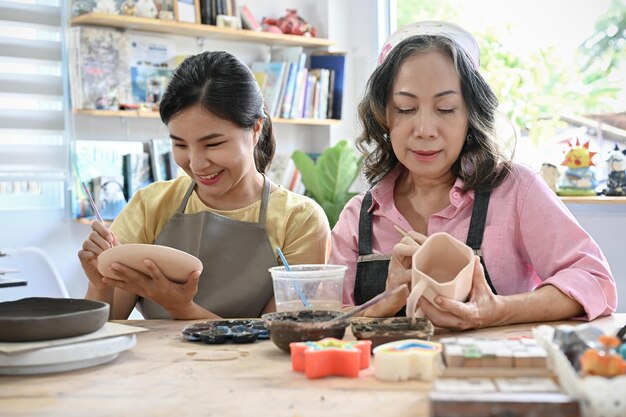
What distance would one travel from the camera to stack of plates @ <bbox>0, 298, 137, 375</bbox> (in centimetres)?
132

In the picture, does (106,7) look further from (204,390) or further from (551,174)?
(204,390)

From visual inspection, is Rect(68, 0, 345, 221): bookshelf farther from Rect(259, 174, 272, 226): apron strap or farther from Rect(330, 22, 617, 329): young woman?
Rect(330, 22, 617, 329): young woman

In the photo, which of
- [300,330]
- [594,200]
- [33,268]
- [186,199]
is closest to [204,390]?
[300,330]

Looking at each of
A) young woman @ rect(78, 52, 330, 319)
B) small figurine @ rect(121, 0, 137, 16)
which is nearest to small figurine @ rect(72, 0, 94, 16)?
small figurine @ rect(121, 0, 137, 16)

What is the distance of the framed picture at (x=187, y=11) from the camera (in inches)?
167

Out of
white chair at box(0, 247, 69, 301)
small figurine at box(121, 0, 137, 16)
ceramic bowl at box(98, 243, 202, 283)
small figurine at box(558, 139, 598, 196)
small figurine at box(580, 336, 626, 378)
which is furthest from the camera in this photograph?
small figurine at box(121, 0, 137, 16)

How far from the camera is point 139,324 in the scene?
182 centimetres

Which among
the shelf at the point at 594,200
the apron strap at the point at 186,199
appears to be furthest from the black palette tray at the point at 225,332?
the shelf at the point at 594,200

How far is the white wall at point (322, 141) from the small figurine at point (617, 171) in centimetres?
10

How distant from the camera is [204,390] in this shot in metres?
1.20

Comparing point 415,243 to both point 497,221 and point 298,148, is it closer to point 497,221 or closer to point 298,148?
point 497,221

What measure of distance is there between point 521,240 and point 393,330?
62 cm

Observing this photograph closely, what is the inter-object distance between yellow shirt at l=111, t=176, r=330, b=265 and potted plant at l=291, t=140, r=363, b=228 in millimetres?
2053

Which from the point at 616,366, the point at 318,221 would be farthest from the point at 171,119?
the point at 616,366
